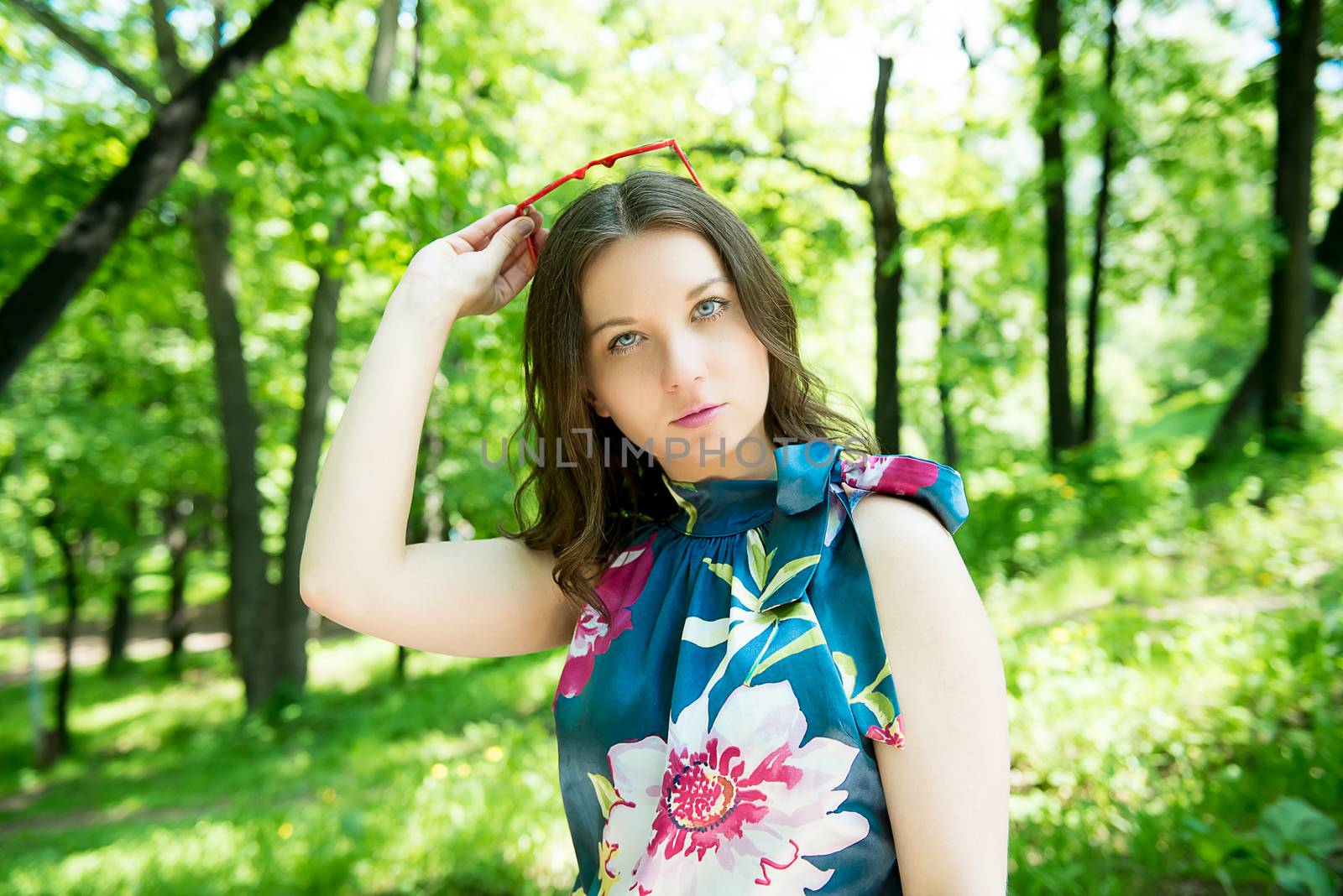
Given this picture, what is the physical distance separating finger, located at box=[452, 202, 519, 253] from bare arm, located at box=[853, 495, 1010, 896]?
978mm

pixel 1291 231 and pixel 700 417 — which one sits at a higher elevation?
pixel 1291 231

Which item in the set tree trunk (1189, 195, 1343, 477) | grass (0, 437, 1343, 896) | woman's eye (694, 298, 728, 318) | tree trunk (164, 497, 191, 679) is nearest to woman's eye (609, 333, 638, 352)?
woman's eye (694, 298, 728, 318)

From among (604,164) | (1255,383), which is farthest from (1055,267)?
(604,164)

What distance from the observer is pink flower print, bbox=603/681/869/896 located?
3.55ft

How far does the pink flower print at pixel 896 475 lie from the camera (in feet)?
3.90

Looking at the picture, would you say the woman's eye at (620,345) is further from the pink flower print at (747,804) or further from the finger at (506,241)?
the pink flower print at (747,804)

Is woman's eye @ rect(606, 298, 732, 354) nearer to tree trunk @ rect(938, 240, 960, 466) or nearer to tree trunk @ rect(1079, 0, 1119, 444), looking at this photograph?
tree trunk @ rect(938, 240, 960, 466)

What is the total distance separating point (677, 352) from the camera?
1.29 m

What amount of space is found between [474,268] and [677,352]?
0.45 metres

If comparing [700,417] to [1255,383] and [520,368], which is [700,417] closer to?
[520,368]

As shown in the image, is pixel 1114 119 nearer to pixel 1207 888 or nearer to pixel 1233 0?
pixel 1233 0

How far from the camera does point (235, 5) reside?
6672mm

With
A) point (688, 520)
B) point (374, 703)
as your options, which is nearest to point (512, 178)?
point (688, 520)

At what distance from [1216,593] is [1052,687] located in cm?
185
